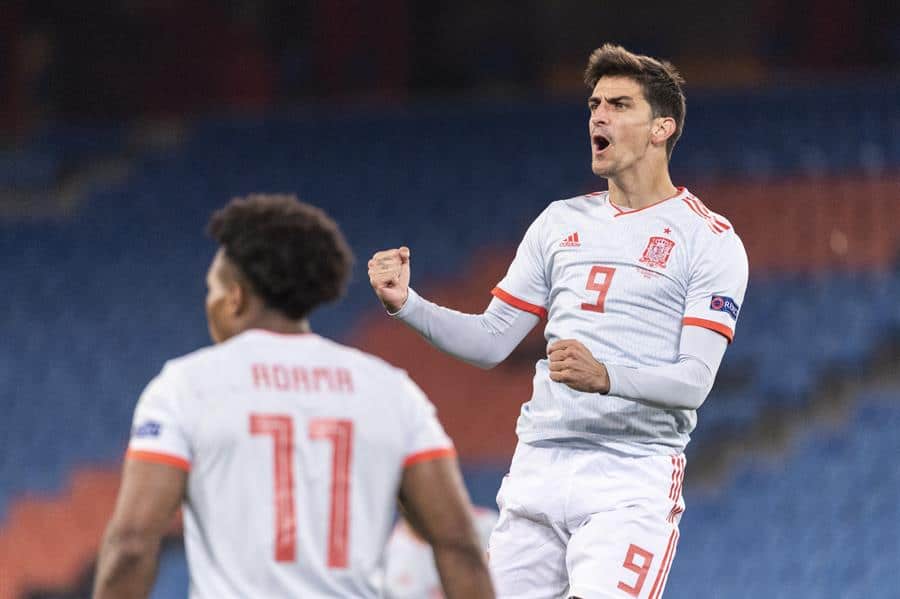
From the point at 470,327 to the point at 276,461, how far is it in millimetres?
1570

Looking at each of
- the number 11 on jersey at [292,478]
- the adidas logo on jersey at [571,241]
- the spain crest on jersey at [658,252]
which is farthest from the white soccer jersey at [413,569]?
the number 11 on jersey at [292,478]

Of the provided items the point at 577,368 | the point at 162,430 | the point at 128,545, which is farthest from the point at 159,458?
the point at 577,368

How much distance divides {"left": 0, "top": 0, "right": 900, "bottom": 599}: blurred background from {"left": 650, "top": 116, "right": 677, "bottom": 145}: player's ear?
5214 mm

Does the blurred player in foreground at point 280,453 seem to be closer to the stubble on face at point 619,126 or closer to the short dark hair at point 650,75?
the stubble on face at point 619,126

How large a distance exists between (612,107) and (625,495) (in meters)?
1.09

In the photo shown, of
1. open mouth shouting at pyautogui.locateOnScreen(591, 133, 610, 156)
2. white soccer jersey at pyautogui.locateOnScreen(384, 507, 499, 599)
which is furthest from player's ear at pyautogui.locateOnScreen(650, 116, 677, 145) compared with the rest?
white soccer jersey at pyautogui.locateOnScreen(384, 507, 499, 599)

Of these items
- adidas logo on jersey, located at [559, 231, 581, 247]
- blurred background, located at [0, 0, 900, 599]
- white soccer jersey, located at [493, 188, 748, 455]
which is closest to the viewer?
white soccer jersey, located at [493, 188, 748, 455]

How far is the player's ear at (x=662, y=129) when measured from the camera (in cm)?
418

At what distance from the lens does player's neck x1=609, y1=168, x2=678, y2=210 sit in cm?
416

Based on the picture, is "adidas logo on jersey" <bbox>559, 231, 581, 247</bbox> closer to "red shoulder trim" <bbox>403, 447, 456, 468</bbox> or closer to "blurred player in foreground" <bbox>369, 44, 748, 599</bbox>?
"blurred player in foreground" <bbox>369, 44, 748, 599</bbox>

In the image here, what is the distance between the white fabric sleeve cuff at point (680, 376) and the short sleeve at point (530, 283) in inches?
19.1

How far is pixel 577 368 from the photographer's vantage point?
3.56 meters

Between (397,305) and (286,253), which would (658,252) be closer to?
(397,305)

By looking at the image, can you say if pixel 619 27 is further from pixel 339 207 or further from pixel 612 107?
pixel 612 107
